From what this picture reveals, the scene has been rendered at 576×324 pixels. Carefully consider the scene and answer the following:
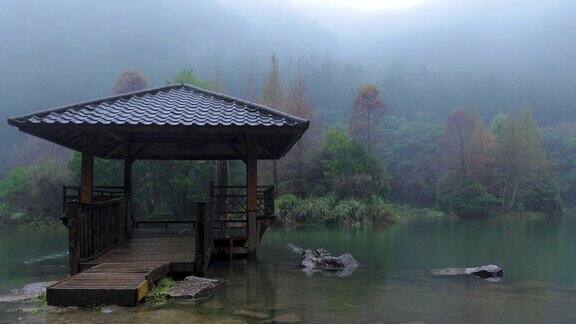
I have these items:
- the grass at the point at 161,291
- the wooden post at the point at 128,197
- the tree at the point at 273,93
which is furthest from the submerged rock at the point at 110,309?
the tree at the point at 273,93

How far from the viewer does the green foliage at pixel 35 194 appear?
2205cm

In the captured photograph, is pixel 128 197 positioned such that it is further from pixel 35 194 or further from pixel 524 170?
pixel 524 170

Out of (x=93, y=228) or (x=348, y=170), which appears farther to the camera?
(x=348, y=170)

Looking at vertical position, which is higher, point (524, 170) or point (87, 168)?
point (524, 170)

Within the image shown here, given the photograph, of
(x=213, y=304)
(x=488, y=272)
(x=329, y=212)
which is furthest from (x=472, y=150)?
(x=213, y=304)

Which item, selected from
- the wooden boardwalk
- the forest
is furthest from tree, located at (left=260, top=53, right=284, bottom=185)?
the wooden boardwalk

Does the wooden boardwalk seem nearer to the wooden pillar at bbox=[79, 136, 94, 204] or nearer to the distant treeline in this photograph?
the wooden pillar at bbox=[79, 136, 94, 204]

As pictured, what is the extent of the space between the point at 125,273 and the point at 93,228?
4.63 feet

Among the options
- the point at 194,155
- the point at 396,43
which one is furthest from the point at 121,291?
the point at 396,43

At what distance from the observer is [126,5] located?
7006cm

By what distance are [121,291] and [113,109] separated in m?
3.41

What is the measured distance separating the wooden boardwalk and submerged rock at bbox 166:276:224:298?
0.27m

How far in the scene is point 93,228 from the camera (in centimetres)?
700

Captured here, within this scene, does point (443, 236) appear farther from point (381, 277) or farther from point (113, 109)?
point (113, 109)
